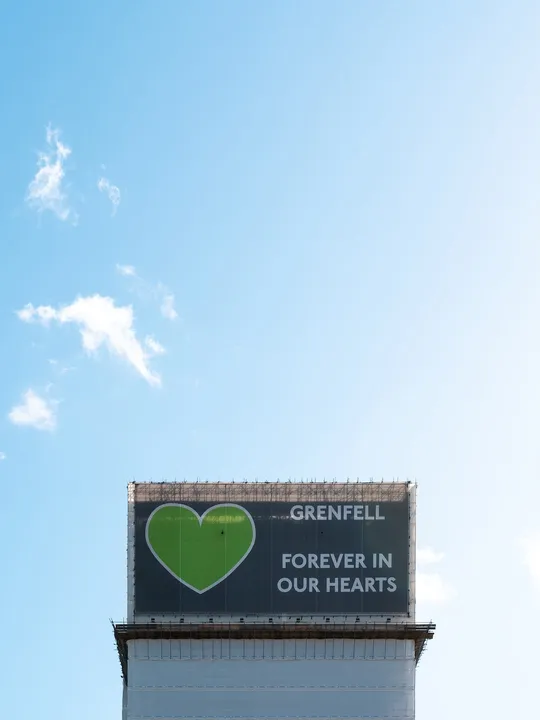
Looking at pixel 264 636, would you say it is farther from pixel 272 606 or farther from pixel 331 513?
pixel 331 513

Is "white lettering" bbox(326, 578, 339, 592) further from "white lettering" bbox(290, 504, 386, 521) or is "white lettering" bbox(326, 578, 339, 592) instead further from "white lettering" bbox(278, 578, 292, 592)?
"white lettering" bbox(290, 504, 386, 521)

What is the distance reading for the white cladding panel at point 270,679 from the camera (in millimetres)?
78188

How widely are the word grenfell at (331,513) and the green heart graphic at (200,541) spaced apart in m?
3.44

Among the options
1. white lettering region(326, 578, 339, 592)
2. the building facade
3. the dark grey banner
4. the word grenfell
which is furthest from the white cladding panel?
the word grenfell

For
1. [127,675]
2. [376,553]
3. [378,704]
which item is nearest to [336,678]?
[378,704]

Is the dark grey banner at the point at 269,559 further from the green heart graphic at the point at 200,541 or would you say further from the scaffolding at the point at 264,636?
the scaffolding at the point at 264,636

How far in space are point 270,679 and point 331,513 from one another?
1198cm

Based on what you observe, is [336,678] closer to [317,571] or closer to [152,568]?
[317,571]

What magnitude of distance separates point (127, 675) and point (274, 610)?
11404 millimetres

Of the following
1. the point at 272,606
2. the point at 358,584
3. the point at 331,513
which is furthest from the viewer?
the point at 331,513

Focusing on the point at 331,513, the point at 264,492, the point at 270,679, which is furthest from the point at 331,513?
the point at 270,679

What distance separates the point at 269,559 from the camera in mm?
80062

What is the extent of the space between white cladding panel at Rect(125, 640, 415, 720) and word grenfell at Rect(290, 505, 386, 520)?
843 centimetres

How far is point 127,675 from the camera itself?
8100cm
